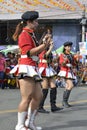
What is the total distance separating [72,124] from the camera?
23.5 ft

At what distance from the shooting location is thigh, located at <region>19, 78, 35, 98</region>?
6078 millimetres

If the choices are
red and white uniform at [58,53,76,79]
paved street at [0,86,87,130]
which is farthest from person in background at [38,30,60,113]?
red and white uniform at [58,53,76,79]

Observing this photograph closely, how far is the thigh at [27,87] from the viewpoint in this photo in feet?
19.9

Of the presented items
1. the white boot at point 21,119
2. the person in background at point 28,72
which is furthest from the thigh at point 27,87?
the white boot at point 21,119

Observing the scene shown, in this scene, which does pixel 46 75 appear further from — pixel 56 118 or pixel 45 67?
pixel 56 118

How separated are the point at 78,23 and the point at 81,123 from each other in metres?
26.1

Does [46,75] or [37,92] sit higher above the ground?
[37,92]

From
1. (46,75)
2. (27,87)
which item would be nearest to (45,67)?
(46,75)

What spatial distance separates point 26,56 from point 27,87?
478mm

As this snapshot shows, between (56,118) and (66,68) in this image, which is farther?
(66,68)

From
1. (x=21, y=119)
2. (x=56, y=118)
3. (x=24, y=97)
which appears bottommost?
(x=56, y=118)

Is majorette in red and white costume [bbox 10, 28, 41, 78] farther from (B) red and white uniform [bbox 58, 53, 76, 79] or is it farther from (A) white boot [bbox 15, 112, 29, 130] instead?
(B) red and white uniform [bbox 58, 53, 76, 79]

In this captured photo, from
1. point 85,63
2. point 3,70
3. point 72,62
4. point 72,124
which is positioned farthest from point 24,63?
point 85,63

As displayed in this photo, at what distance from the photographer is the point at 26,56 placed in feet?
20.2
